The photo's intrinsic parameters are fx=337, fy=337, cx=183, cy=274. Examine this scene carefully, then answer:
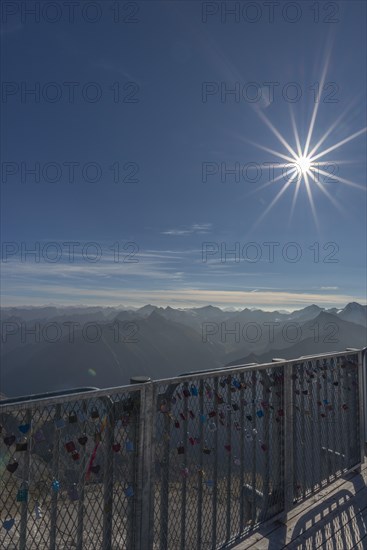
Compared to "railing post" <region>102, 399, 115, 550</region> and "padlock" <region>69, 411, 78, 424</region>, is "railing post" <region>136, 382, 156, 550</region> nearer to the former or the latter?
"railing post" <region>102, 399, 115, 550</region>

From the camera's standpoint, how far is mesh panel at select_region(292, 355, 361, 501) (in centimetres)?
398

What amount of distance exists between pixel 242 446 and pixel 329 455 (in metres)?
1.97

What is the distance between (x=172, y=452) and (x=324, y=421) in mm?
2465

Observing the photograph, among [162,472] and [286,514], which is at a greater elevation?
[162,472]

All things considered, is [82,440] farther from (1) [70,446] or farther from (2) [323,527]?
(2) [323,527]

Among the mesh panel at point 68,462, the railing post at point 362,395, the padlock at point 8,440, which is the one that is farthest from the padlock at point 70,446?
the railing post at point 362,395

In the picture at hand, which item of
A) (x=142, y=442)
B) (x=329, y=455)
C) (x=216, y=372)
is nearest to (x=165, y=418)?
(x=142, y=442)

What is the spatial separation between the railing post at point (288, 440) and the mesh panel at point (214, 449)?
0.06 m

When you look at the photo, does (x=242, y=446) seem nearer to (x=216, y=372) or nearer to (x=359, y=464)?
(x=216, y=372)

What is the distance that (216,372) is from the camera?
3.04 m

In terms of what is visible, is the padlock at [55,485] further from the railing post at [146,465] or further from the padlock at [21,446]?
the railing post at [146,465]

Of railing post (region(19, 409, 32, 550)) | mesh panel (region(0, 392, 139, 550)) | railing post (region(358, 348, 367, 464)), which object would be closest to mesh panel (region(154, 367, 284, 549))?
mesh panel (region(0, 392, 139, 550))

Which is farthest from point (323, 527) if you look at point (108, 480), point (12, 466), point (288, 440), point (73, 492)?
point (12, 466)

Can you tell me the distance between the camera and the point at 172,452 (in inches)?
111
